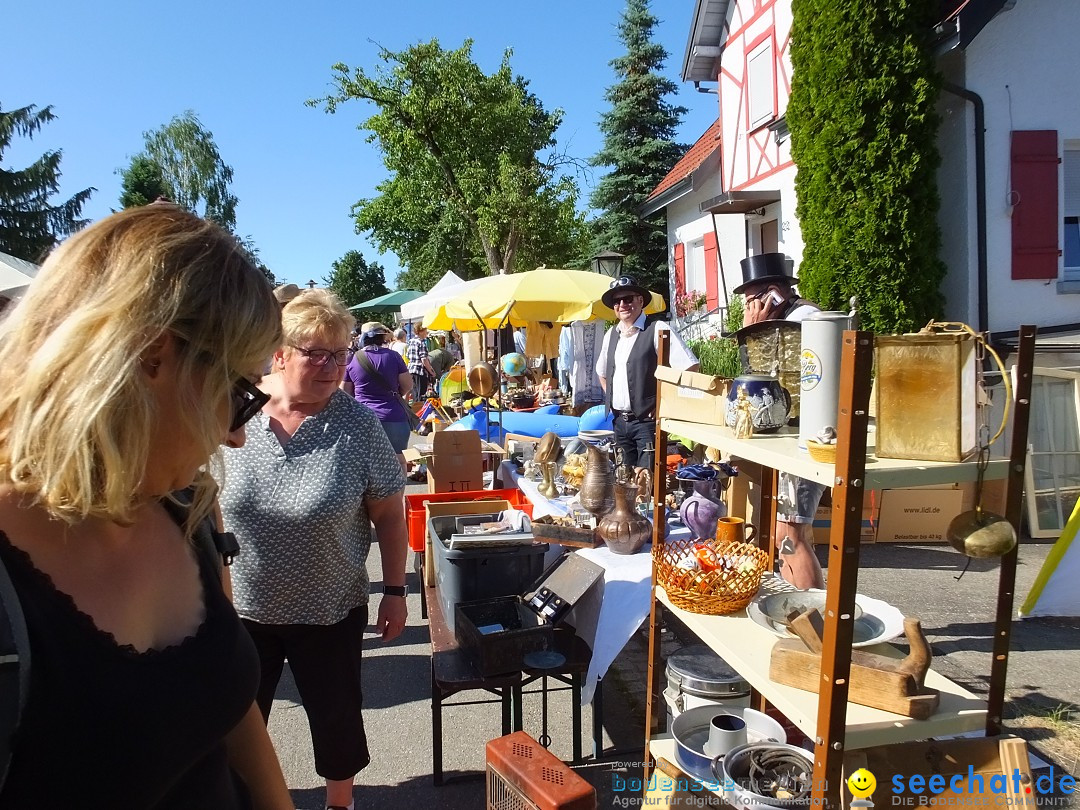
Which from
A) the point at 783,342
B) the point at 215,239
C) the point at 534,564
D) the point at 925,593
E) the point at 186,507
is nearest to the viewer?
the point at 215,239

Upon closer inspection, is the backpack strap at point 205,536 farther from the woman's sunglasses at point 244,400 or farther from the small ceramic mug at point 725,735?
the small ceramic mug at point 725,735

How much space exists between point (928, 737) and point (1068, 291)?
22.3ft

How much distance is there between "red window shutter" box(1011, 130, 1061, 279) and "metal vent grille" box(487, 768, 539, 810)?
22.9 ft

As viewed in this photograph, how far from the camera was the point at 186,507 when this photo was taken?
1301 millimetres

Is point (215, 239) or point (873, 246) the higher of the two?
point (873, 246)

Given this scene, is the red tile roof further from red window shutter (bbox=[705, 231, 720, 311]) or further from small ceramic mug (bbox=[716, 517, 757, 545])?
small ceramic mug (bbox=[716, 517, 757, 545])

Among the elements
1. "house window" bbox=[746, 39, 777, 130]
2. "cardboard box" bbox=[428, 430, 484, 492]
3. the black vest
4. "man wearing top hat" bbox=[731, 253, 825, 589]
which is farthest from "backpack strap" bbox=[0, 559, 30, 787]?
"house window" bbox=[746, 39, 777, 130]

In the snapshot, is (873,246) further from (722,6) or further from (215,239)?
(215,239)

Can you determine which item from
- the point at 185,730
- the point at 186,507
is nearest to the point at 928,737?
the point at 185,730

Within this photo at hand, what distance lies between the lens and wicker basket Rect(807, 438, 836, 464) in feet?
4.77

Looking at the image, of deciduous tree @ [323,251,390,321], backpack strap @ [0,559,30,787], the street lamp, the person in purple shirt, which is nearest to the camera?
backpack strap @ [0,559,30,787]

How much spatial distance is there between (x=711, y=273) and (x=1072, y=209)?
5.40 m

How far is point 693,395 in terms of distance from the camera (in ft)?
6.98

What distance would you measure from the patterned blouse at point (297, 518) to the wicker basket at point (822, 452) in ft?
4.38
